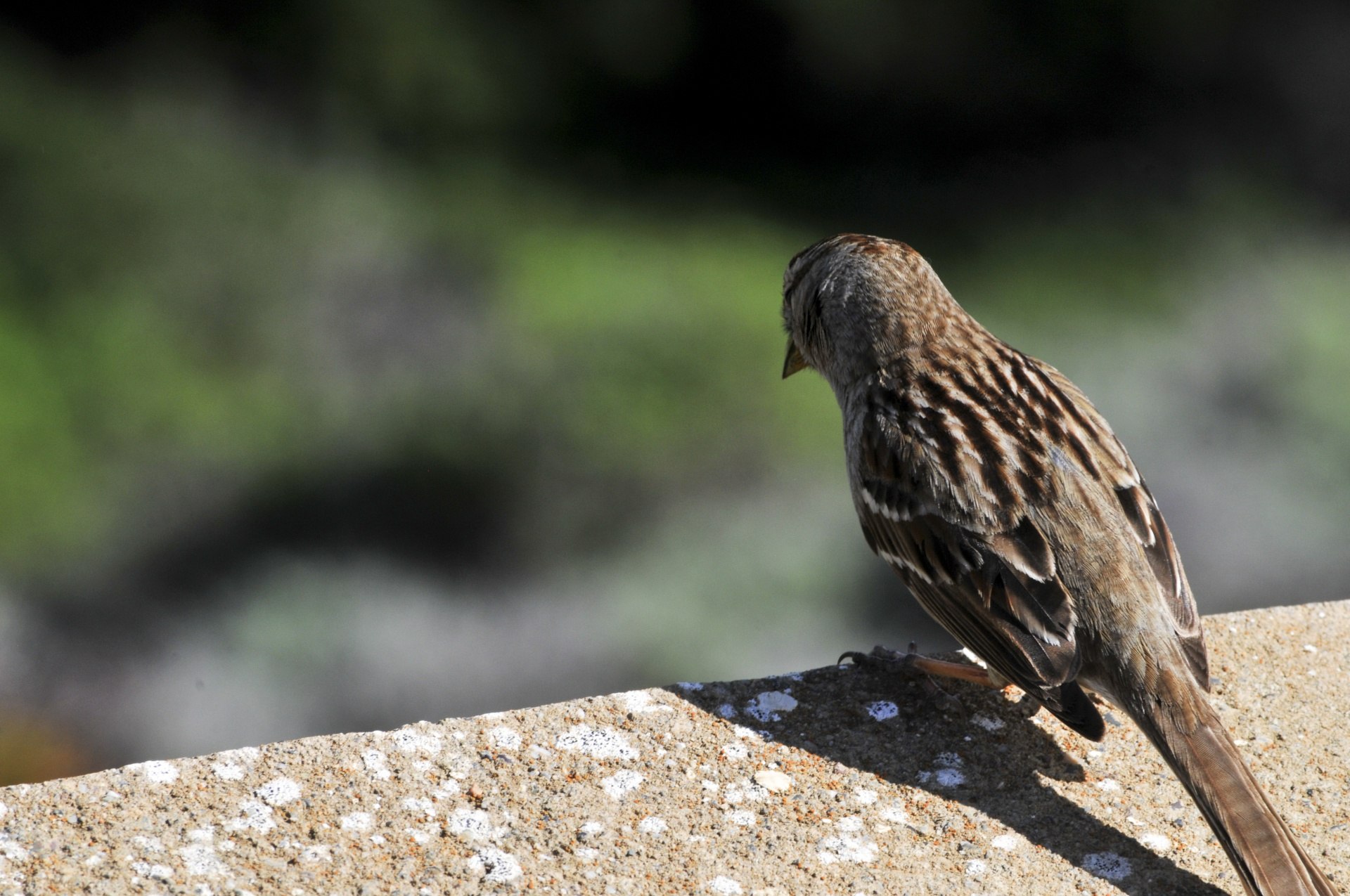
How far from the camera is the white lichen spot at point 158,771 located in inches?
88.2

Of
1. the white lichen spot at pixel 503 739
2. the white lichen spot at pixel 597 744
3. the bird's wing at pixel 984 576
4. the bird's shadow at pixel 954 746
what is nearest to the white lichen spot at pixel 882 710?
the bird's shadow at pixel 954 746

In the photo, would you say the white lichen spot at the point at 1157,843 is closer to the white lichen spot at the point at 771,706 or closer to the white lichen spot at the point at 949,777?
the white lichen spot at the point at 949,777

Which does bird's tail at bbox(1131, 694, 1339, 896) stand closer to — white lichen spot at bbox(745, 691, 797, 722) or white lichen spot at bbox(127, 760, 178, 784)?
white lichen spot at bbox(745, 691, 797, 722)

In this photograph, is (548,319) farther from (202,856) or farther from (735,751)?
(202,856)

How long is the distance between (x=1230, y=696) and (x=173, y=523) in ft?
15.0

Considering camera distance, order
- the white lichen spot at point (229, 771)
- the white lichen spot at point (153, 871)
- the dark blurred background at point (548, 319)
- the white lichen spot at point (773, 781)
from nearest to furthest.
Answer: the white lichen spot at point (153, 871) → the white lichen spot at point (229, 771) → the white lichen spot at point (773, 781) → the dark blurred background at point (548, 319)

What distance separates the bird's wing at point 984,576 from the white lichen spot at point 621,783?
77 centimetres

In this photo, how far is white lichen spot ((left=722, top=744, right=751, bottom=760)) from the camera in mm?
2459

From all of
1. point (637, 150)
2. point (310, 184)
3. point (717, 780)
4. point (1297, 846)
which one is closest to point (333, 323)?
point (310, 184)

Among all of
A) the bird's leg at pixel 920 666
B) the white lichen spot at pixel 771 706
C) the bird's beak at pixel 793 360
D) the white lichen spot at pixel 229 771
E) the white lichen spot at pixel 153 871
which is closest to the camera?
the white lichen spot at pixel 153 871

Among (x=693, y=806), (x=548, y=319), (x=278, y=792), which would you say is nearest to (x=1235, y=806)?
(x=693, y=806)

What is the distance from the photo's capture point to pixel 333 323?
256 inches

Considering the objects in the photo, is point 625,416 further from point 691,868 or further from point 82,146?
point 691,868

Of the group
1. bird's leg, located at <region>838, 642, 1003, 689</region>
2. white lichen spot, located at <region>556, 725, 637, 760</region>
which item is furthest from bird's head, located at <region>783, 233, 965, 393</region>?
white lichen spot, located at <region>556, 725, 637, 760</region>
